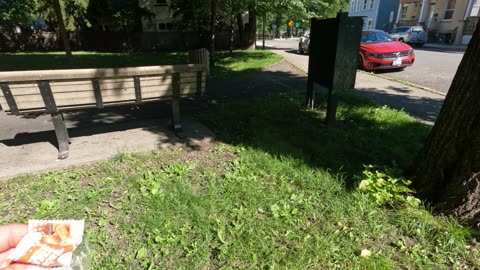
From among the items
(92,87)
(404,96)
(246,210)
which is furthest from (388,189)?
(404,96)

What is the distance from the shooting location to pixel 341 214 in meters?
2.70

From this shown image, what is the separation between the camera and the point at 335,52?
4.41 meters

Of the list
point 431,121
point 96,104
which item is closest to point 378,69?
point 431,121

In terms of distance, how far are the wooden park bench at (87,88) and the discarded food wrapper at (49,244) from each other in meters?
2.02

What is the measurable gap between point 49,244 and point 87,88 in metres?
2.28

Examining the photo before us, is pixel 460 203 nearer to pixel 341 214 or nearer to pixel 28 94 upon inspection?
pixel 341 214

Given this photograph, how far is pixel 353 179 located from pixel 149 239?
2.18 metres

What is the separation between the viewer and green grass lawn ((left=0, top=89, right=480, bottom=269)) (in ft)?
7.48

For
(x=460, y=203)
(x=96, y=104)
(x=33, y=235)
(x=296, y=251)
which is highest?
(x=96, y=104)

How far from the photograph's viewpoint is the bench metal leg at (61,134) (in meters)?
3.66

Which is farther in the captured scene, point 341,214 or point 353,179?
point 353,179

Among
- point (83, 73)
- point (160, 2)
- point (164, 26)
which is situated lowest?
point (83, 73)

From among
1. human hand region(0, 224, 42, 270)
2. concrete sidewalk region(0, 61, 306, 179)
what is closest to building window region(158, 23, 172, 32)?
concrete sidewalk region(0, 61, 306, 179)

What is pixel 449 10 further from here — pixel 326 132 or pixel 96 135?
pixel 96 135
